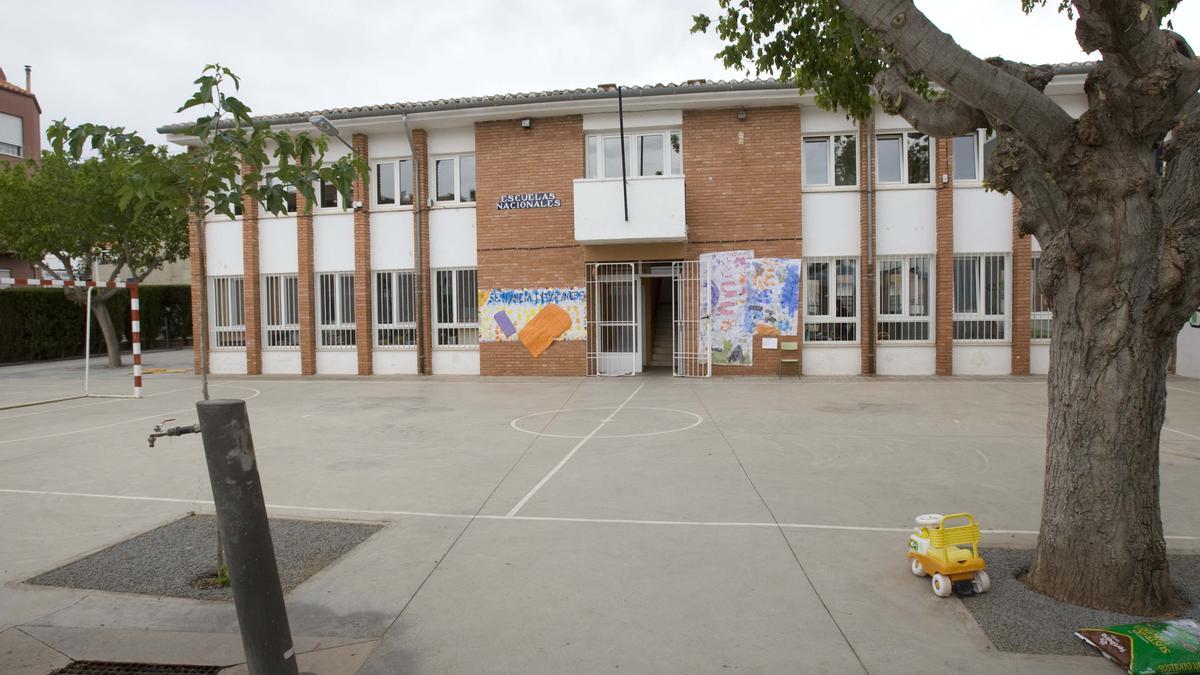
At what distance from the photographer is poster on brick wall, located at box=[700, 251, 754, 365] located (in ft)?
54.7

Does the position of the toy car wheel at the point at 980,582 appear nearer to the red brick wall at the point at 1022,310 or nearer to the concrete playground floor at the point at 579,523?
the concrete playground floor at the point at 579,523

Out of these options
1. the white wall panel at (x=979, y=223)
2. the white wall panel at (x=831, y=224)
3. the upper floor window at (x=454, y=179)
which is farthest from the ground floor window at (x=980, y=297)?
the upper floor window at (x=454, y=179)

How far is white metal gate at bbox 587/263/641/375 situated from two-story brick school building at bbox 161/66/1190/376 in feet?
0.15

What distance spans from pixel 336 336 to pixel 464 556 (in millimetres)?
15278

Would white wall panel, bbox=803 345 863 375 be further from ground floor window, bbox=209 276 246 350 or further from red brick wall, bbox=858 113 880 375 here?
ground floor window, bbox=209 276 246 350

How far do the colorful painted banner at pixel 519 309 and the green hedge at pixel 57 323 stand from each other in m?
17.2

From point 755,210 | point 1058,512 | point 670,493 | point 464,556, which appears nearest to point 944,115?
point 1058,512

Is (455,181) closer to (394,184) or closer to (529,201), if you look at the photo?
(394,184)

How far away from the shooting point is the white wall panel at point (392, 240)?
61.1 ft

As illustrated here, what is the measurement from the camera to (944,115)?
493 cm

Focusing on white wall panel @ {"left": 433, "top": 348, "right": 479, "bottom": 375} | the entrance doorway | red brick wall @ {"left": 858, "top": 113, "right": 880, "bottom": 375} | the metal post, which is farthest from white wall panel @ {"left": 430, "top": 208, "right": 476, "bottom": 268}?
the metal post

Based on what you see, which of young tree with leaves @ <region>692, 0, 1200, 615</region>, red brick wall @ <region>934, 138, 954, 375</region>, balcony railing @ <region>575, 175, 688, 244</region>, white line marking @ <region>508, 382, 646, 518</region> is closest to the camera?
young tree with leaves @ <region>692, 0, 1200, 615</region>

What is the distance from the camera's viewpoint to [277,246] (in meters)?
19.4

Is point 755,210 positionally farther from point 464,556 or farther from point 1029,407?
point 464,556
